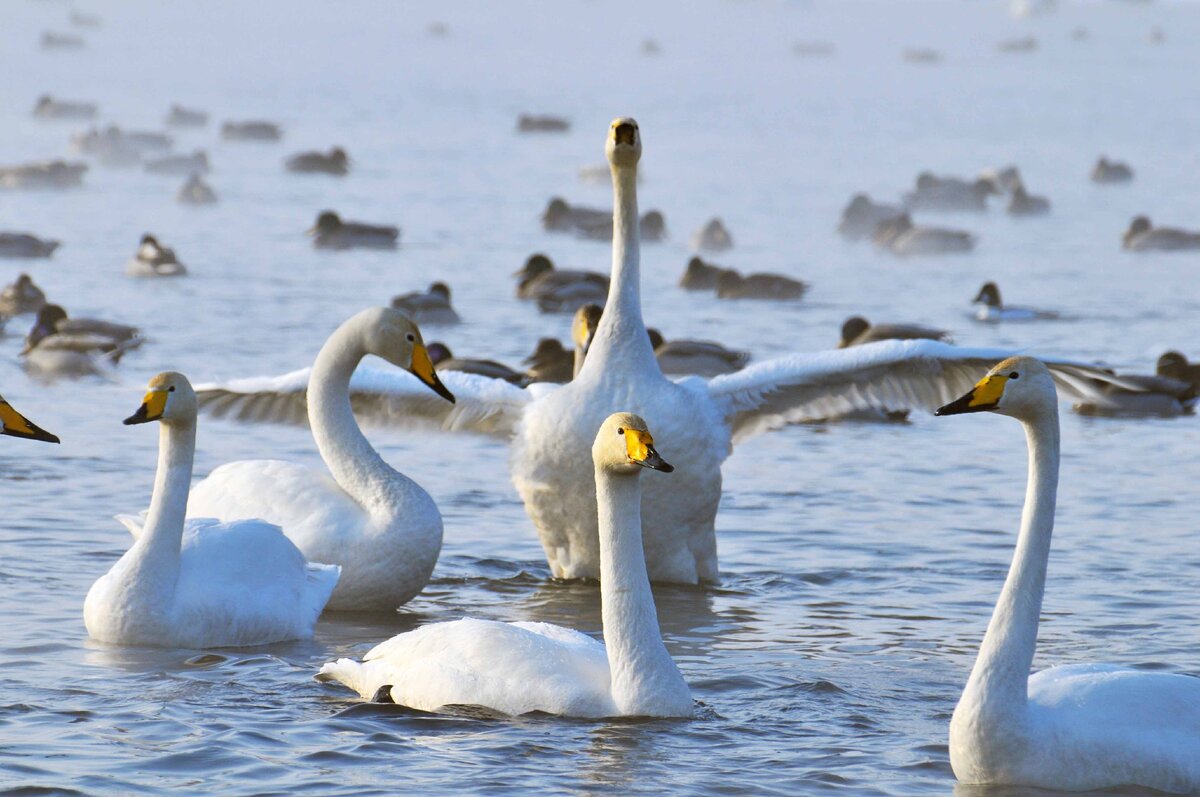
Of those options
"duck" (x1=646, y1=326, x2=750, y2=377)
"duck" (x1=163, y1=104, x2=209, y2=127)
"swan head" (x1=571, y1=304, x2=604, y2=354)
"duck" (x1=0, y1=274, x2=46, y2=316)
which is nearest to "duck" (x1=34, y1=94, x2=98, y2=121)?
"duck" (x1=163, y1=104, x2=209, y2=127)

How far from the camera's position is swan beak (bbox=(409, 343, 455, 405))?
952 cm

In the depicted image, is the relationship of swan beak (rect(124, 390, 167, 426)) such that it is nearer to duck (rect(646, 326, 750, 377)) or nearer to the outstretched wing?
the outstretched wing

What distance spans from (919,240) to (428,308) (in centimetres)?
1057

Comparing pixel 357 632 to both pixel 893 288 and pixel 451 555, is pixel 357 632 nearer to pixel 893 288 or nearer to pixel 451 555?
pixel 451 555

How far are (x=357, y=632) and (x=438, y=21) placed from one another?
90.1 m

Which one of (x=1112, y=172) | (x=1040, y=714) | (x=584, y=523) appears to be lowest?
(x=1040, y=714)

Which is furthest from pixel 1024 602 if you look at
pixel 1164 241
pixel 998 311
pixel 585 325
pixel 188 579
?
pixel 1164 241

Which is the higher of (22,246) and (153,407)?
(22,246)

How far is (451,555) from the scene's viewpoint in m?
10.7

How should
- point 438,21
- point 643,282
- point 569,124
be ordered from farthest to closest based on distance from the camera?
point 438,21 → point 569,124 → point 643,282

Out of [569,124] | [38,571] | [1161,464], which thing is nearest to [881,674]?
[38,571]

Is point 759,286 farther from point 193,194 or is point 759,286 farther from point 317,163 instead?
point 317,163

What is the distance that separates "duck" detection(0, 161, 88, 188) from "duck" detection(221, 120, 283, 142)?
8374mm

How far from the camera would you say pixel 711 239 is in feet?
88.8
